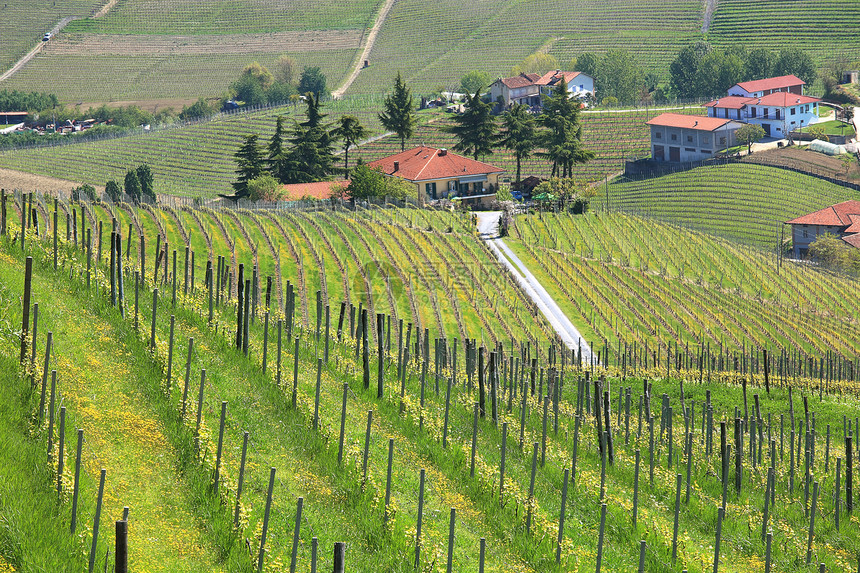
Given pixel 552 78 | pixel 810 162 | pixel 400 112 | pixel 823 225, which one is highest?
pixel 552 78

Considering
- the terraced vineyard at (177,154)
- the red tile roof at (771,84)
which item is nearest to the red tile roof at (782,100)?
the red tile roof at (771,84)

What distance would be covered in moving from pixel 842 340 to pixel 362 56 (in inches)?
5465

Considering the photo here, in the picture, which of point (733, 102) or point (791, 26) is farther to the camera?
point (791, 26)

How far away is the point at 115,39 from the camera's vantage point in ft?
578

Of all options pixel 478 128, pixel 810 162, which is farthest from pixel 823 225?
pixel 478 128

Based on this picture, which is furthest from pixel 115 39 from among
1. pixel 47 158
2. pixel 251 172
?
pixel 251 172

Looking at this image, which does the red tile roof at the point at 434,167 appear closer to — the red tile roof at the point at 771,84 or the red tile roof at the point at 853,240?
the red tile roof at the point at 853,240

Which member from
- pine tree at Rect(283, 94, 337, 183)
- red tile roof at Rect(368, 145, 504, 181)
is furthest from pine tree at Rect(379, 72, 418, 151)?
pine tree at Rect(283, 94, 337, 183)

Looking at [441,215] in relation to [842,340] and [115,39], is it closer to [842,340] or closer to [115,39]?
[842,340]

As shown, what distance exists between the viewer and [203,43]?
179 meters

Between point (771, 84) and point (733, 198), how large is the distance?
127 ft

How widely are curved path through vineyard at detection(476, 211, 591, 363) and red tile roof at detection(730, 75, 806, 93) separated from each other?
70091 mm

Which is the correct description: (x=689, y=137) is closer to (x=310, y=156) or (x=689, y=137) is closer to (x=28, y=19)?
(x=310, y=156)

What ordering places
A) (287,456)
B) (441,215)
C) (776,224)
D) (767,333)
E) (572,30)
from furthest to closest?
(572,30) < (776,224) < (441,215) < (767,333) < (287,456)
